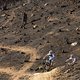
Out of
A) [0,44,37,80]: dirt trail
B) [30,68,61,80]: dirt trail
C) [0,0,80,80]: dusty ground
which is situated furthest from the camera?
[0,44,37,80]: dirt trail

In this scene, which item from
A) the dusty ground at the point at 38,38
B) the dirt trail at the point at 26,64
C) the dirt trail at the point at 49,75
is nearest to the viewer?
the dirt trail at the point at 49,75

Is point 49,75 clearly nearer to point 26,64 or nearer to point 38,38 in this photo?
point 26,64

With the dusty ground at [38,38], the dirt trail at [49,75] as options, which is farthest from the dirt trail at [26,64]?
the dirt trail at [49,75]

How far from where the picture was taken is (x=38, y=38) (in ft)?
97.9

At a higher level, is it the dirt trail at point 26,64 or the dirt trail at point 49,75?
the dirt trail at point 26,64

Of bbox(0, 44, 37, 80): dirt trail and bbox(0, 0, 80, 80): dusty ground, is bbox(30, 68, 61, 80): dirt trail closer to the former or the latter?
bbox(0, 0, 80, 80): dusty ground

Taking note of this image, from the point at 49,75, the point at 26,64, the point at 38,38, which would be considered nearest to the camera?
the point at 49,75

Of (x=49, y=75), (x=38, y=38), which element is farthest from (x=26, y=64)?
(x=49, y=75)

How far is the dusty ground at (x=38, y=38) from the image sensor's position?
907 inches

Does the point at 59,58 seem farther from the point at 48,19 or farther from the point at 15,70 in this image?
the point at 48,19

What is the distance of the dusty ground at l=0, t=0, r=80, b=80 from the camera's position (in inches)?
907

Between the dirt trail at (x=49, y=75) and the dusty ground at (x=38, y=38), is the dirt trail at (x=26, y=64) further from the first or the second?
the dirt trail at (x=49, y=75)

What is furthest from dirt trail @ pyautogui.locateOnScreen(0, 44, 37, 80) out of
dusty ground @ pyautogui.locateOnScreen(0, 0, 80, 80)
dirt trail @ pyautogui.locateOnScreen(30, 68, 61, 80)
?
dirt trail @ pyautogui.locateOnScreen(30, 68, 61, 80)

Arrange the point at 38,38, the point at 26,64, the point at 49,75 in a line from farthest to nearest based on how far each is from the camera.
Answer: the point at 38,38 → the point at 26,64 → the point at 49,75
